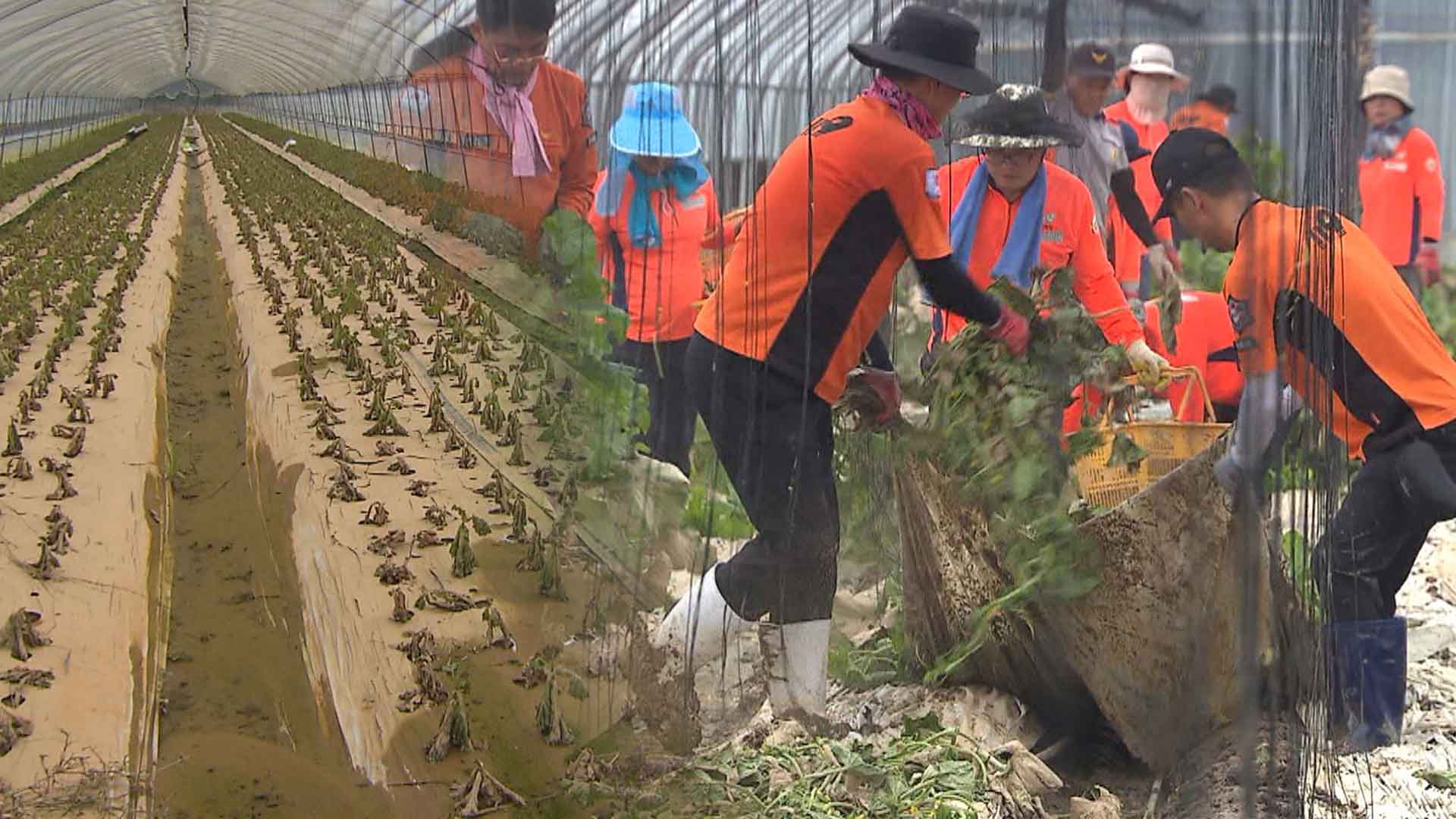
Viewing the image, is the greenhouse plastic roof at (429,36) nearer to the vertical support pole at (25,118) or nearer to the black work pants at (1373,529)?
the vertical support pole at (25,118)

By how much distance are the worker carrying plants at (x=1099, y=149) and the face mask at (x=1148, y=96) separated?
6cm

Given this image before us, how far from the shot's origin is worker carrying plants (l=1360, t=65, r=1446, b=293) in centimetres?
641

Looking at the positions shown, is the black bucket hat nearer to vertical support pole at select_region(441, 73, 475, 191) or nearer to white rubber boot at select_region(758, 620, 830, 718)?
white rubber boot at select_region(758, 620, 830, 718)

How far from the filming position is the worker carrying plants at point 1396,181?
6410 mm

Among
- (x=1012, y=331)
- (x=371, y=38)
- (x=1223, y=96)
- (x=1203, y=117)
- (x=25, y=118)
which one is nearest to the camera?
(x=1223, y=96)

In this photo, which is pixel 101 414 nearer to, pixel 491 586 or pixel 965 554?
pixel 491 586

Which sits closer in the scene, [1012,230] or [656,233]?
[1012,230]

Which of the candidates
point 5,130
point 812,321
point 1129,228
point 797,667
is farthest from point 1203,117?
point 5,130

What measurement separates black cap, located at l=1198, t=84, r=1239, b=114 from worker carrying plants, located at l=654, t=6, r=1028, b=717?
45 cm

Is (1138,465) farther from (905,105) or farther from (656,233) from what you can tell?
(656,233)

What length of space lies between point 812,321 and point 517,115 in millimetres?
1145

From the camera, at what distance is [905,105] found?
8.99 feet

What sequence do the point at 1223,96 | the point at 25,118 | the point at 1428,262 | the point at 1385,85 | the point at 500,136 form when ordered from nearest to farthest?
the point at 1223,96
the point at 500,136
the point at 25,118
the point at 1385,85
the point at 1428,262

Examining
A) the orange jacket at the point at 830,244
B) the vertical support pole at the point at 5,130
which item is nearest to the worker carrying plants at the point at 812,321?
the orange jacket at the point at 830,244
